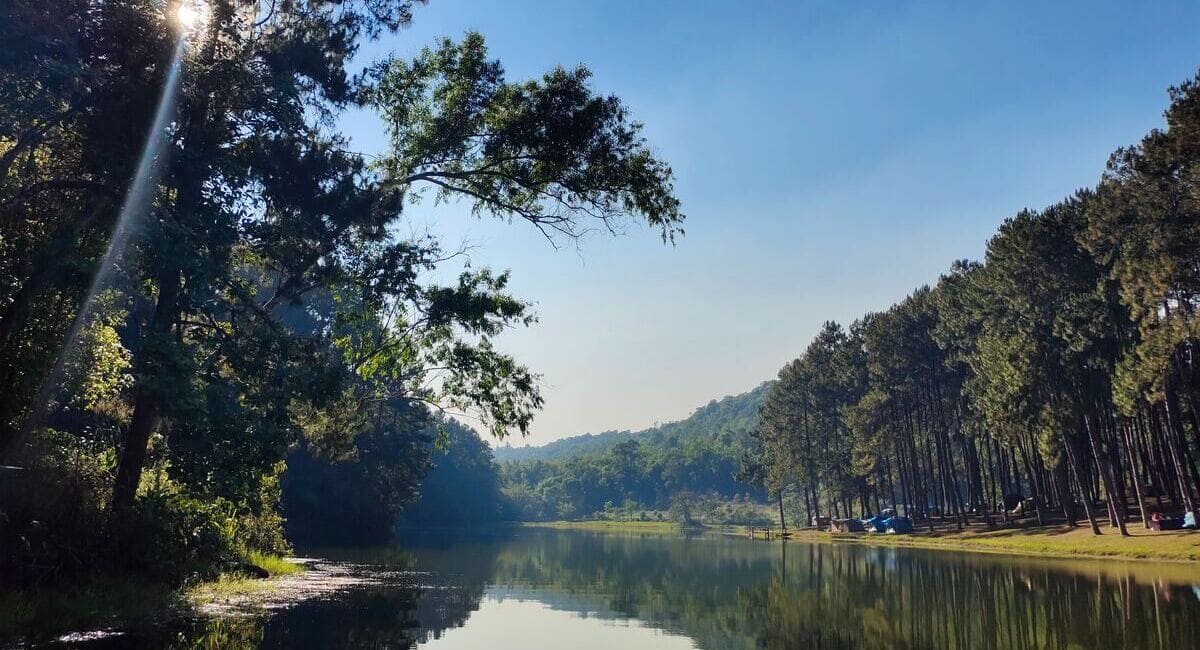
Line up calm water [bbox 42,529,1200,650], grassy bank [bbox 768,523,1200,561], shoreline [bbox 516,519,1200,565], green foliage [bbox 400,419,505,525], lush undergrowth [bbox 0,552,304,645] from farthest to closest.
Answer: green foliage [bbox 400,419,505,525] → grassy bank [bbox 768,523,1200,561] → shoreline [bbox 516,519,1200,565] → calm water [bbox 42,529,1200,650] → lush undergrowth [bbox 0,552,304,645]

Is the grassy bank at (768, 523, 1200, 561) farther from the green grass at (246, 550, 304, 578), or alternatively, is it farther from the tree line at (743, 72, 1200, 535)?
the green grass at (246, 550, 304, 578)

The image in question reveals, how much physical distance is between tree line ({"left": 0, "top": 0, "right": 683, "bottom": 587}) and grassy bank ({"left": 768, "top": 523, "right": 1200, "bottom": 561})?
3548 cm

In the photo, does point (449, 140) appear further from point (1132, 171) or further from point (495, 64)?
point (1132, 171)

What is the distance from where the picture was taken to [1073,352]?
148 feet

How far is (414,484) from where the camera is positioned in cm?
7688

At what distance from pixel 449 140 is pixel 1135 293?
35589 millimetres

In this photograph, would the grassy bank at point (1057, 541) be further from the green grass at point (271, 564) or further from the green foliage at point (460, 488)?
the green foliage at point (460, 488)

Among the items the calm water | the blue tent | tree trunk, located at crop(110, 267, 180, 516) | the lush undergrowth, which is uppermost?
tree trunk, located at crop(110, 267, 180, 516)

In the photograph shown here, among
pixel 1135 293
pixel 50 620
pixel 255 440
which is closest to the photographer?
pixel 50 620

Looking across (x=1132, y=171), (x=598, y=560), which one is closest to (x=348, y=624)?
(x=598, y=560)

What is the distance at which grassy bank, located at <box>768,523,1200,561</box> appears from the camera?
124 feet

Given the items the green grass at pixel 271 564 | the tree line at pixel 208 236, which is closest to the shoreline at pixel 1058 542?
the tree line at pixel 208 236

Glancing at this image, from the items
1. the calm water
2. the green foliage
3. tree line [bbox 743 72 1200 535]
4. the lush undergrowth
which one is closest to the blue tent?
tree line [bbox 743 72 1200 535]

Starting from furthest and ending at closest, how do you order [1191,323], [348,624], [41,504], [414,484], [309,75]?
[414,484] < [1191,323] < [309,75] < [348,624] < [41,504]
